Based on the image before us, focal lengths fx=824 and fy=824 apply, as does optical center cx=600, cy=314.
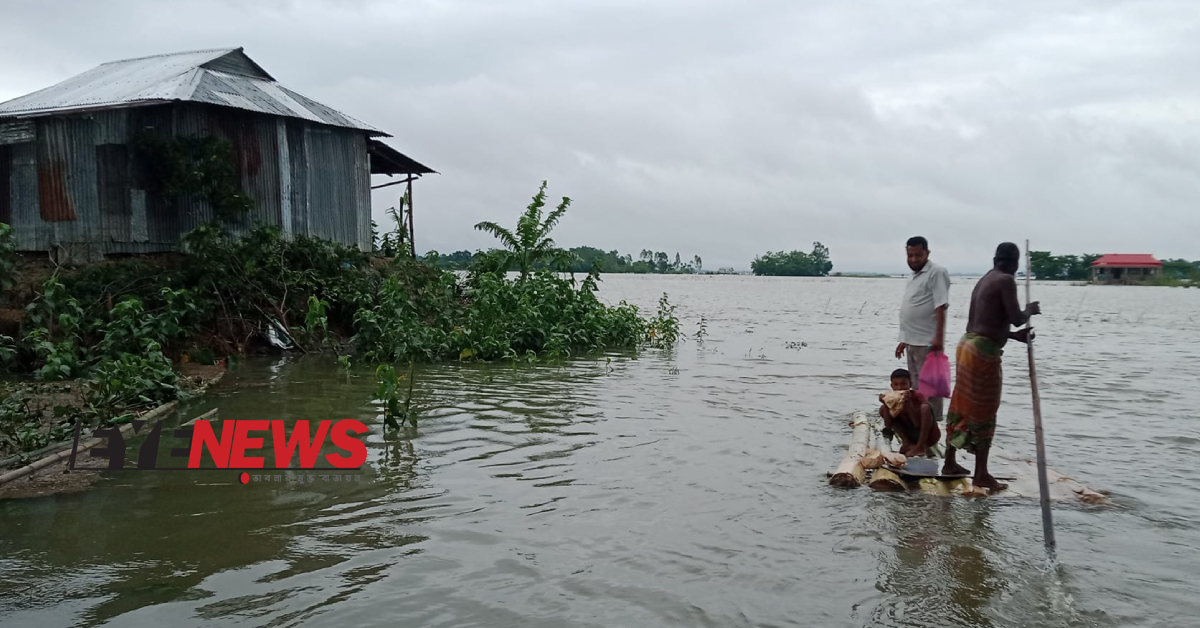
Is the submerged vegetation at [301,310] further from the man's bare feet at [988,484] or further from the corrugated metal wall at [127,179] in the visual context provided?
the man's bare feet at [988,484]

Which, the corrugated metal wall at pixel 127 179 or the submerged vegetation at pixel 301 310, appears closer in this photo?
the submerged vegetation at pixel 301 310

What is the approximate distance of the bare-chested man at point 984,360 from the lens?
567 centimetres

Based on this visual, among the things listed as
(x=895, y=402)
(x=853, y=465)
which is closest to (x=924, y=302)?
(x=895, y=402)

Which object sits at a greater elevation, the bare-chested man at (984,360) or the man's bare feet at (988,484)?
the bare-chested man at (984,360)

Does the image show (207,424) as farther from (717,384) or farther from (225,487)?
(717,384)

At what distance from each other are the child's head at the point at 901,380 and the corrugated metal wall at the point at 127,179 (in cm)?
1163

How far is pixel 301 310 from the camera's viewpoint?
532 inches

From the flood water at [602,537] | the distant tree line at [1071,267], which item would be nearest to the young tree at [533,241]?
the flood water at [602,537]

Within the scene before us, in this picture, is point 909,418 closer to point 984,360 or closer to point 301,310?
point 984,360

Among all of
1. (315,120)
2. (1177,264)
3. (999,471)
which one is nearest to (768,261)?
(1177,264)

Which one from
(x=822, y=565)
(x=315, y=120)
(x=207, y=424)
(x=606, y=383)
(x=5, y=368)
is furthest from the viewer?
(x=315, y=120)

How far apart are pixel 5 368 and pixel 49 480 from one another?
17.6ft

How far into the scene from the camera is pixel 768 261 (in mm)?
100375

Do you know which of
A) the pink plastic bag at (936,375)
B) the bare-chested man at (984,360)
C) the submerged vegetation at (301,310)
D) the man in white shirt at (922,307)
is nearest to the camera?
the bare-chested man at (984,360)
